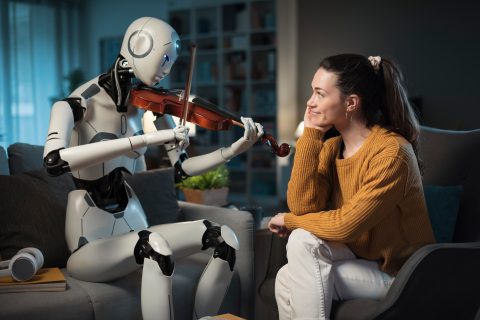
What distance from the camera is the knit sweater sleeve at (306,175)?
2004 mm

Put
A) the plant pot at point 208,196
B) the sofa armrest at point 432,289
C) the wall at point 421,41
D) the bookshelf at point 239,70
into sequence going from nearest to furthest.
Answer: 1. the sofa armrest at point 432,289
2. the plant pot at point 208,196
3. the wall at point 421,41
4. the bookshelf at point 239,70

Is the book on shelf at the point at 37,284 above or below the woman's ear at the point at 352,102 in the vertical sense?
below

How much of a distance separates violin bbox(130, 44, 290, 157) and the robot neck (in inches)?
1.1

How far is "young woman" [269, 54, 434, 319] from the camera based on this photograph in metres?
1.81

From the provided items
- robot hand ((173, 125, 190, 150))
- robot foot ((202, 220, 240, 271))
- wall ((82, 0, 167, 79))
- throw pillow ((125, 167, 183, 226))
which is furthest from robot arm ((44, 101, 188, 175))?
wall ((82, 0, 167, 79))

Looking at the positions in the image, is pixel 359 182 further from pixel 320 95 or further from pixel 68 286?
pixel 68 286

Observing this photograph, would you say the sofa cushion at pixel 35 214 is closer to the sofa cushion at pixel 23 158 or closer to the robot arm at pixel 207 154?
the sofa cushion at pixel 23 158

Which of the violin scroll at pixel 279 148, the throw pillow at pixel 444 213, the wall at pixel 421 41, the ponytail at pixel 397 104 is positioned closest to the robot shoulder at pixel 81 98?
the violin scroll at pixel 279 148

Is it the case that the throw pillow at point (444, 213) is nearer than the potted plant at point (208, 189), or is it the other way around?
the throw pillow at point (444, 213)

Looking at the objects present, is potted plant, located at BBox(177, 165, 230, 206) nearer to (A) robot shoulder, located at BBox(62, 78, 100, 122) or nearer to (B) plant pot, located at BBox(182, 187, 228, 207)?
(B) plant pot, located at BBox(182, 187, 228, 207)

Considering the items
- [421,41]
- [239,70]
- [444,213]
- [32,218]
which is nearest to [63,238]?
[32,218]

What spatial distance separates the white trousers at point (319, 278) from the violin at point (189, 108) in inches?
14.2

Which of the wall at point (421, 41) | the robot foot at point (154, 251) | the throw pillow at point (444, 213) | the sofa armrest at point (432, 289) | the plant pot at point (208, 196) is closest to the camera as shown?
the sofa armrest at point (432, 289)

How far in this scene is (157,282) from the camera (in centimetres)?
189
